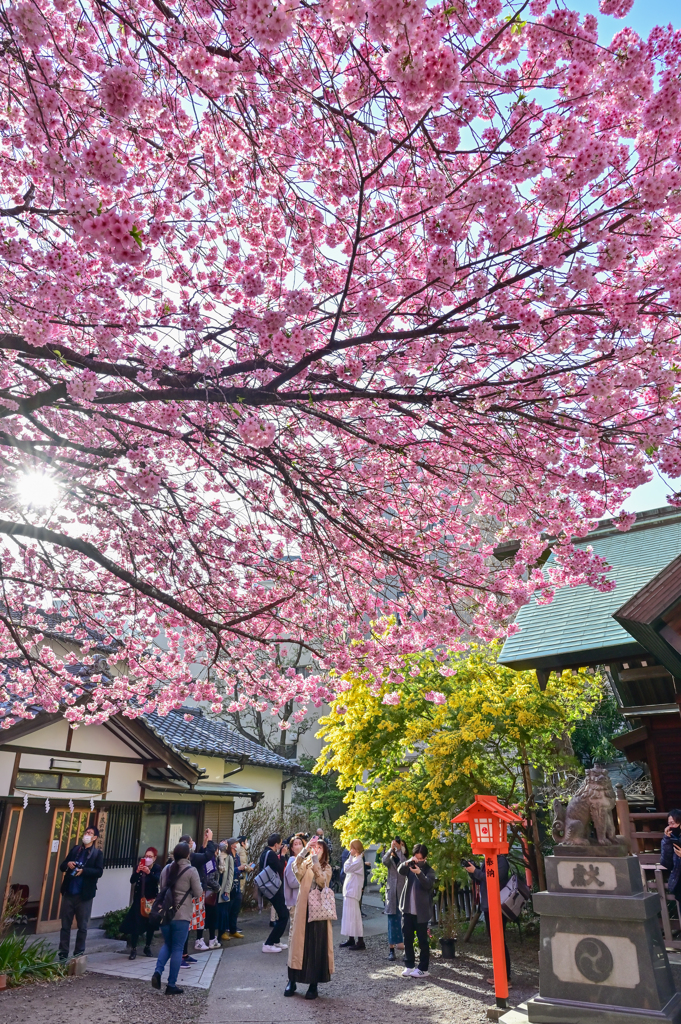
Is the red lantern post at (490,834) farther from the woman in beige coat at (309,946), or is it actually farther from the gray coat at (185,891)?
the gray coat at (185,891)

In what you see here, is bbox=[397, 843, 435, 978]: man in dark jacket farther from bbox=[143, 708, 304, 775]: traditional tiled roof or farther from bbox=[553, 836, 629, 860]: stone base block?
bbox=[143, 708, 304, 775]: traditional tiled roof

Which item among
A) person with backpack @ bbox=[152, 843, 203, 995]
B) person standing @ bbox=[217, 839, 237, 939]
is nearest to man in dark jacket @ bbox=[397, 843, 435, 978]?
person with backpack @ bbox=[152, 843, 203, 995]

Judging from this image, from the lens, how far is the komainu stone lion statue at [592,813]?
645 centimetres

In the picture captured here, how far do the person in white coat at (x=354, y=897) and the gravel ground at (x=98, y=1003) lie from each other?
3.66m

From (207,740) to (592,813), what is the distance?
13.0 m

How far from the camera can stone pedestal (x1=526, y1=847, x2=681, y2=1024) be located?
562 centimetres

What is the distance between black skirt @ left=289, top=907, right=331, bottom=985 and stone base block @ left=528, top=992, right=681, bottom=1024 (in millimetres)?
2892

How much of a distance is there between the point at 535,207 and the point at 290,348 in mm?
1807

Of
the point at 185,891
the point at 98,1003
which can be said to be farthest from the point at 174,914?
the point at 98,1003

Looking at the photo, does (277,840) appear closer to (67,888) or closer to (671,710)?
(67,888)

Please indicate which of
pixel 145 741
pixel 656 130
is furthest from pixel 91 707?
pixel 656 130

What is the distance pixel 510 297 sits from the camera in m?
4.45

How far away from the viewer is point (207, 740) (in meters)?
17.6

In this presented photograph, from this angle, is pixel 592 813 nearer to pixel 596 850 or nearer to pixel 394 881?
pixel 596 850
